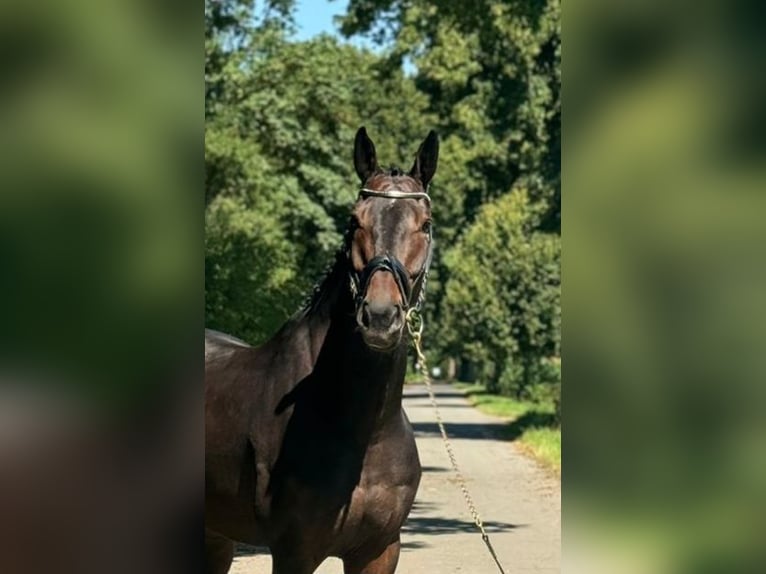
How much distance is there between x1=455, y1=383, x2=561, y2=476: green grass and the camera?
2258cm

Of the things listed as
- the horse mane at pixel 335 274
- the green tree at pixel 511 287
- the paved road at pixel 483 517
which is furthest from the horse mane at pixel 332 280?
the green tree at pixel 511 287

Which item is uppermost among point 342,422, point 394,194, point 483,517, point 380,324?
point 394,194

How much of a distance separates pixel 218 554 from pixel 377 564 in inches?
73.9

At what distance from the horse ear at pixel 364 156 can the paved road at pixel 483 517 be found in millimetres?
5588

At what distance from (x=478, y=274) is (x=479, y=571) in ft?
87.0

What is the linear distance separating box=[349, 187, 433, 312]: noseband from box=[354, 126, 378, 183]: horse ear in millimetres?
388

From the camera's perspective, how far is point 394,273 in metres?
5.00

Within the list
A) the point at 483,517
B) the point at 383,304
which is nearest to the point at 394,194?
the point at 383,304

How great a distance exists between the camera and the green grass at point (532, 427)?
889 inches

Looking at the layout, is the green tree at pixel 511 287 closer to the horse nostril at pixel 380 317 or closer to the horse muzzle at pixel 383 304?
the horse muzzle at pixel 383 304

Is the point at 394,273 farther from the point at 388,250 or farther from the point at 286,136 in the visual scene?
the point at 286,136
